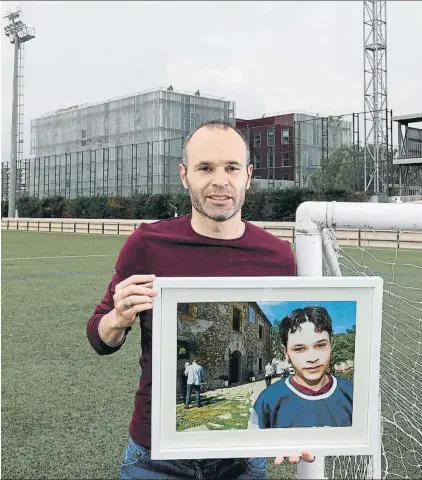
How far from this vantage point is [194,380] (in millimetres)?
1299

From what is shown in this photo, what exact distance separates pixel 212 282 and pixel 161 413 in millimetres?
326

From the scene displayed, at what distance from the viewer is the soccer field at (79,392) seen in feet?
8.53

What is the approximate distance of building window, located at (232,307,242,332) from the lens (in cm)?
130

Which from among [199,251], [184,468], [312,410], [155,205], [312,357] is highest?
[155,205]

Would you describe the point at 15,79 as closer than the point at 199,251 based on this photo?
No

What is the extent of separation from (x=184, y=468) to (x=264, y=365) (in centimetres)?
35

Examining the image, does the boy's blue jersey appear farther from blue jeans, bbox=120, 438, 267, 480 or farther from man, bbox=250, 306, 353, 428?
blue jeans, bbox=120, 438, 267, 480

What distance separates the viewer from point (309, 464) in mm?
1568

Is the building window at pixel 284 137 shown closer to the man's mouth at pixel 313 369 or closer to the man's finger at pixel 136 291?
the man's mouth at pixel 313 369

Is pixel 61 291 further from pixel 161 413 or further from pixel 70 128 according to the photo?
pixel 70 128

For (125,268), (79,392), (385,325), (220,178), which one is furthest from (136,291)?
(385,325)

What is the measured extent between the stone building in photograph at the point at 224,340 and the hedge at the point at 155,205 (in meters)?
11.3

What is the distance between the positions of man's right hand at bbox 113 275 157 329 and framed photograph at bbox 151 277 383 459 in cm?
5

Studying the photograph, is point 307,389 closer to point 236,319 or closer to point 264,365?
point 264,365
